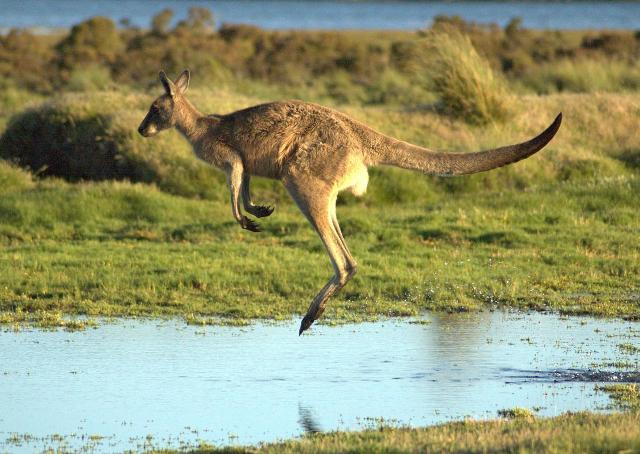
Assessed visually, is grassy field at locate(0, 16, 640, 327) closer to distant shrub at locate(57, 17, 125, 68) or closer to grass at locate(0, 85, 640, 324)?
grass at locate(0, 85, 640, 324)

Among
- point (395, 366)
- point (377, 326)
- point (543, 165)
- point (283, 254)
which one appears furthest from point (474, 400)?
point (543, 165)

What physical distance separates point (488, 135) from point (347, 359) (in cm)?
1197

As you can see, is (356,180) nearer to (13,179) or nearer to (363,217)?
(363,217)

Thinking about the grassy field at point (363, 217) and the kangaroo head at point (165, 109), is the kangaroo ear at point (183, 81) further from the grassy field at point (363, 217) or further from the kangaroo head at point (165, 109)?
the grassy field at point (363, 217)

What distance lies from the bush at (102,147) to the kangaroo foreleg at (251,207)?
8.04 metres

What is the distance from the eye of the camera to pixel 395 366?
9266 mm

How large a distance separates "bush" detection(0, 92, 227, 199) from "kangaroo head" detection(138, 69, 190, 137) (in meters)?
→ 7.93

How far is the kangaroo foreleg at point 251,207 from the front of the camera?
32.8 ft

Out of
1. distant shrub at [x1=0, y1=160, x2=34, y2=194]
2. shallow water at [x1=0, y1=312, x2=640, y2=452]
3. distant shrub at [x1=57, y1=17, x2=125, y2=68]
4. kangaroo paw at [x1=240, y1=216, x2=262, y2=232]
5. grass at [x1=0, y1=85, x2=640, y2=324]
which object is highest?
kangaroo paw at [x1=240, y1=216, x2=262, y2=232]

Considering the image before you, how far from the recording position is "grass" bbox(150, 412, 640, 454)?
617 centimetres

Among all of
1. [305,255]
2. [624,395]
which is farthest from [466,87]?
[624,395]

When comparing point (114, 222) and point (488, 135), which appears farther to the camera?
point (488, 135)

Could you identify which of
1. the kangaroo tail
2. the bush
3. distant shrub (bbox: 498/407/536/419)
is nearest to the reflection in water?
distant shrub (bbox: 498/407/536/419)

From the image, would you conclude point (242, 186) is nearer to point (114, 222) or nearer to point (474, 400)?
point (474, 400)
